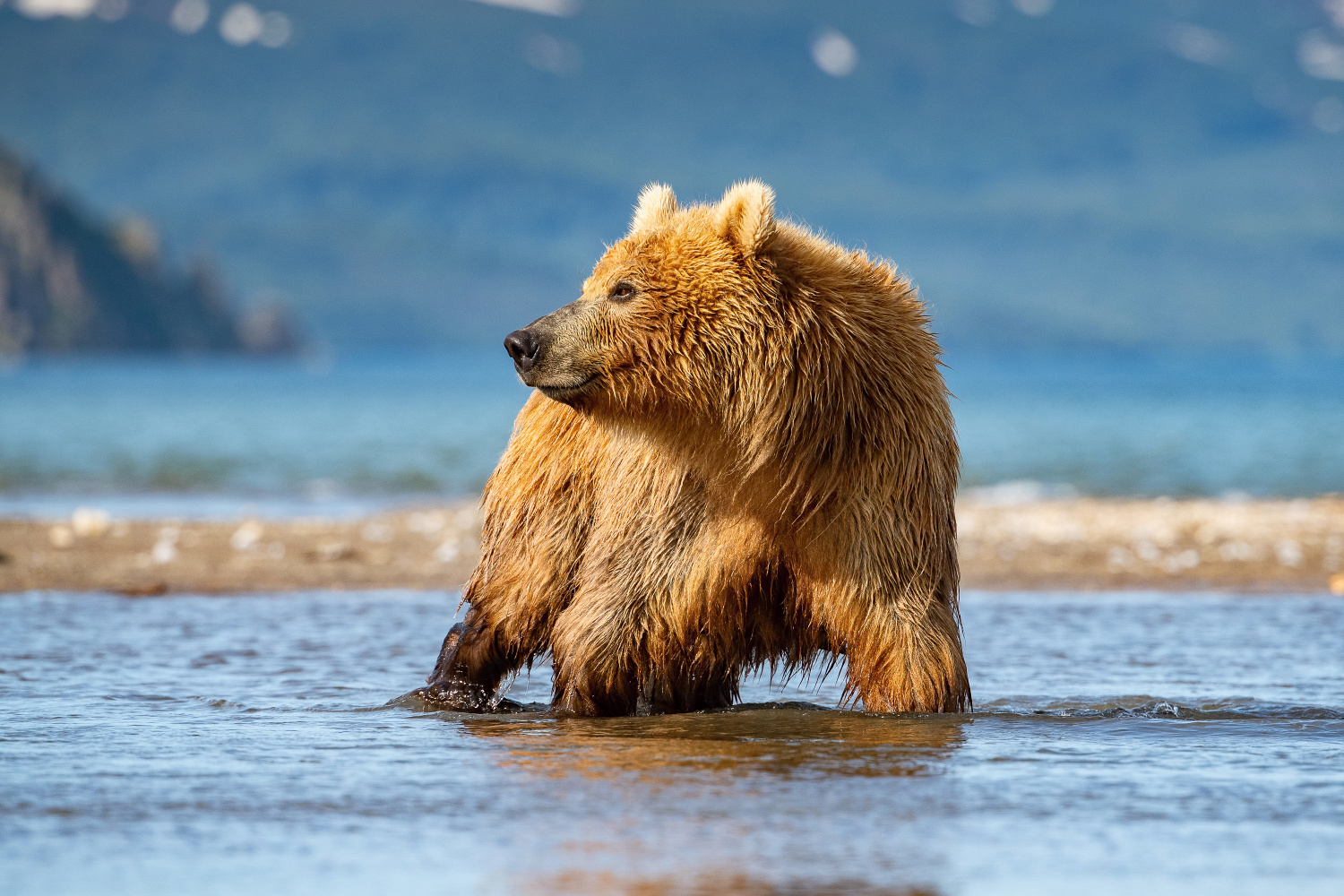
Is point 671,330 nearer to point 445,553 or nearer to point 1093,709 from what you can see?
point 1093,709

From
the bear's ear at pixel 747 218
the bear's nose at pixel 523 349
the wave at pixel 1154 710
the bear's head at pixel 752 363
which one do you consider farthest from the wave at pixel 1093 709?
the bear's ear at pixel 747 218

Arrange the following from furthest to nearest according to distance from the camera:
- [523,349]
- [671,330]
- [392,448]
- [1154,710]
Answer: [392,448] → [1154,710] → [671,330] → [523,349]

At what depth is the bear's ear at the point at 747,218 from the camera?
6.06m

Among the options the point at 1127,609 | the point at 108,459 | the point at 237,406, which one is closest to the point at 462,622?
the point at 1127,609

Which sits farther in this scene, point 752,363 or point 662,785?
point 752,363

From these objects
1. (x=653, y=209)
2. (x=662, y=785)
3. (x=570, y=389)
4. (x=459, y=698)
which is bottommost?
(x=662, y=785)

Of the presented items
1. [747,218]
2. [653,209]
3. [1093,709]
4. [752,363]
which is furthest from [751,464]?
[1093,709]

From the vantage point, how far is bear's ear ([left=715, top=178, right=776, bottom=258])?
19.9ft

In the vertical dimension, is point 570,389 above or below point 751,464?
above

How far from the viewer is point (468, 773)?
18.1ft

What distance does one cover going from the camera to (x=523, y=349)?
594 centimetres

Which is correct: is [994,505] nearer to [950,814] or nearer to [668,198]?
[668,198]

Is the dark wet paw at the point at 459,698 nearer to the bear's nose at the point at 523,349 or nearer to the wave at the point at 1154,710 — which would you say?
the bear's nose at the point at 523,349

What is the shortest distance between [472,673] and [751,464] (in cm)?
173
